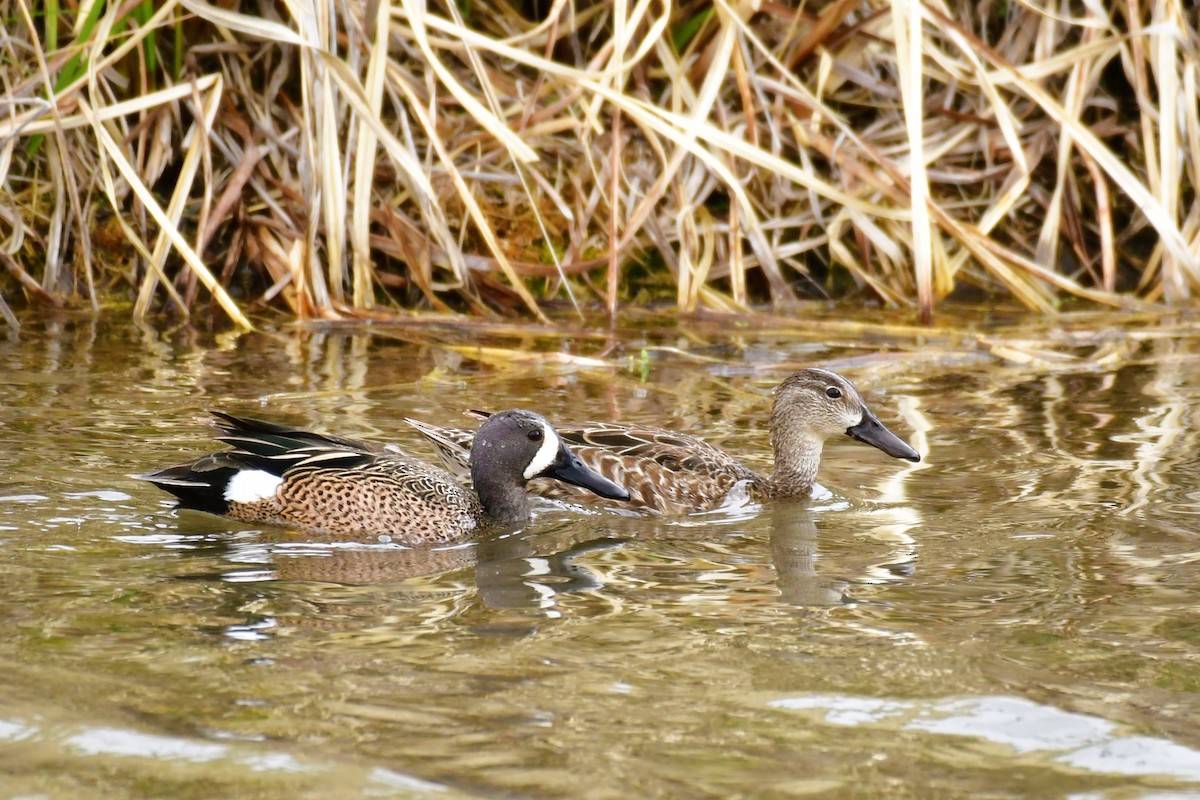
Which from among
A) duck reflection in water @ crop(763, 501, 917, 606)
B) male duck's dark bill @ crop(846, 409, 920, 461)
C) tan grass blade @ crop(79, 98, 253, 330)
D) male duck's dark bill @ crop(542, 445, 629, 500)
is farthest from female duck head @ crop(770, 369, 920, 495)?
tan grass blade @ crop(79, 98, 253, 330)

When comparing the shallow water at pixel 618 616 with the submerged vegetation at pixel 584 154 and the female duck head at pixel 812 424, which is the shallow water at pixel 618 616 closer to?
the female duck head at pixel 812 424

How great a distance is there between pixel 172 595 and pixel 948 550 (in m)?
2.26

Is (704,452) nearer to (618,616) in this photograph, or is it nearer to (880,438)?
(880,438)

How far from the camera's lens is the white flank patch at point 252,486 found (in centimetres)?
539

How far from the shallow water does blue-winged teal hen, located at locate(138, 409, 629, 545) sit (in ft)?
0.44

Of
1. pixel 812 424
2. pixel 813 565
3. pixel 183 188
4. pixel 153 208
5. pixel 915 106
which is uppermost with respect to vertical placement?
pixel 915 106

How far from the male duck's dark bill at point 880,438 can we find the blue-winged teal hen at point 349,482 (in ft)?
3.71

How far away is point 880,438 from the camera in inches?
246

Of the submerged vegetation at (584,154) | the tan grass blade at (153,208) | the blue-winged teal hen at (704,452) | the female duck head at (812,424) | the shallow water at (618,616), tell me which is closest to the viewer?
the shallow water at (618,616)

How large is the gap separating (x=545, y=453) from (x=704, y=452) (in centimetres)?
73

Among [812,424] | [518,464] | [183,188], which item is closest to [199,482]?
[518,464]

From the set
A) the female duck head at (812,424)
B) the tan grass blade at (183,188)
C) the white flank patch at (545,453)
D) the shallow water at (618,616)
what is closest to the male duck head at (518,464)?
the white flank patch at (545,453)

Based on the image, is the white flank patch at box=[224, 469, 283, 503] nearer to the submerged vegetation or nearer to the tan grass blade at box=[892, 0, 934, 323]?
the submerged vegetation

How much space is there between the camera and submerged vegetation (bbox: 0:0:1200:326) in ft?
26.1
